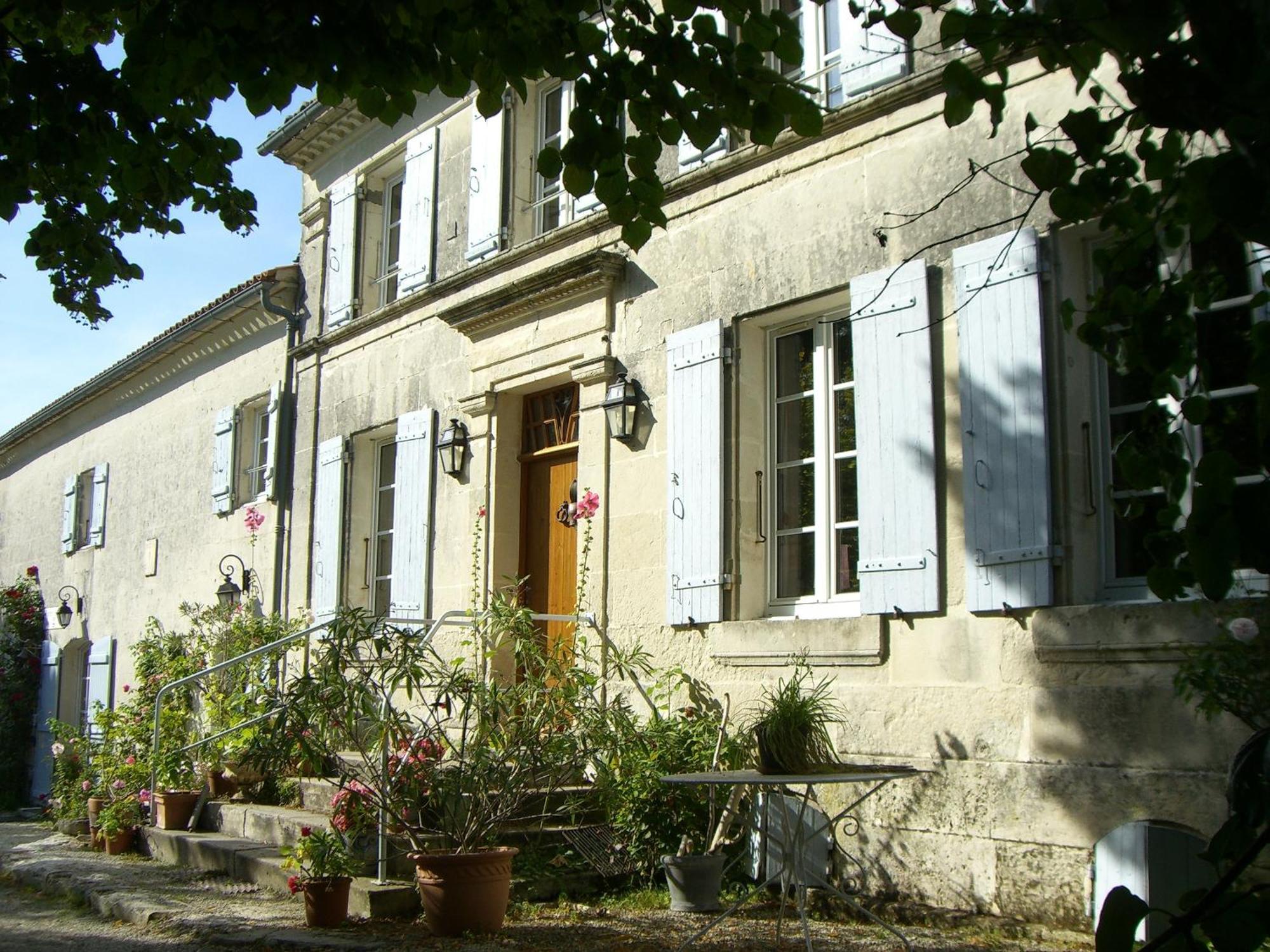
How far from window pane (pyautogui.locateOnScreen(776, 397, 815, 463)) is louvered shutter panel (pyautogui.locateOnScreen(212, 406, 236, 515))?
6.73 metres

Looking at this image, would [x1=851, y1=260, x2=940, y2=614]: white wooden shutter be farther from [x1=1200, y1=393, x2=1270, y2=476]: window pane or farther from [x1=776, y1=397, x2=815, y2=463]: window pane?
[x1=1200, y1=393, x2=1270, y2=476]: window pane

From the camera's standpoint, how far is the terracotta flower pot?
8.44 m

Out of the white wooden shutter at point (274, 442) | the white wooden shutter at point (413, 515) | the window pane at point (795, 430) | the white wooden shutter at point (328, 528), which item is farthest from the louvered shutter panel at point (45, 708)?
the window pane at point (795, 430)

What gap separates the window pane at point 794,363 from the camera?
22.4 feet

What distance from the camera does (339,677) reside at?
557cm

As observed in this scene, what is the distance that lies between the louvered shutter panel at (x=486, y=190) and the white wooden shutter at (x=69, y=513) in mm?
8875

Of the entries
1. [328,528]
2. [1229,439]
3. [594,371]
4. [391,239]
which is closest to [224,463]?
[328,528]

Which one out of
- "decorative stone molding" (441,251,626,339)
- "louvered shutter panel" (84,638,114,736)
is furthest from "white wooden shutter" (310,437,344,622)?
"louvered shutter panel" (84,638,114,736)

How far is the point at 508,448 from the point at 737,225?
242 centimetres

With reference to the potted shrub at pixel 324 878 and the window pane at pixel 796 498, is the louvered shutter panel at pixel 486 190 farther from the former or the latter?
the potted shrub at pixel 324 878

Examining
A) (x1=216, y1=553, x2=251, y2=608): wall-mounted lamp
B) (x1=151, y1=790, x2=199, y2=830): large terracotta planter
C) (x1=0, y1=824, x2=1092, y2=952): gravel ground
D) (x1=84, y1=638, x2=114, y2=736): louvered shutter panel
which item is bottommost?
(x1=0, y1=824, x2=1092, y2=952): gravel ground

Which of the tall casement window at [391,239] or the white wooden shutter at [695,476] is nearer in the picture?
the white wooden shutter at [695,476]

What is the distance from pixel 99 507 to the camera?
14961 millimetres

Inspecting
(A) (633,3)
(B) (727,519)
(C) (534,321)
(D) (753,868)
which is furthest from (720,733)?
(A) (633,3)
